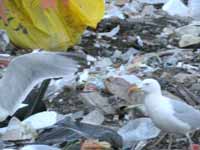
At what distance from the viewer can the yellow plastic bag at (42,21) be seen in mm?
5500

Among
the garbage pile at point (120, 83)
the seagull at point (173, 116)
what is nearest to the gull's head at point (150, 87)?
the seagull at point (173, 116)

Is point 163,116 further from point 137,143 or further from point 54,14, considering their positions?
point 54,14

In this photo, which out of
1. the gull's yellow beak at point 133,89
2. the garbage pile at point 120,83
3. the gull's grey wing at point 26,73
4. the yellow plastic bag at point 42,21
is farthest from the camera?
the yellow plastic bag at point 42,21

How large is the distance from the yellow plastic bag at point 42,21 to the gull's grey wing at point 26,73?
1.69 meters

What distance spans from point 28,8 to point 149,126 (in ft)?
6.09

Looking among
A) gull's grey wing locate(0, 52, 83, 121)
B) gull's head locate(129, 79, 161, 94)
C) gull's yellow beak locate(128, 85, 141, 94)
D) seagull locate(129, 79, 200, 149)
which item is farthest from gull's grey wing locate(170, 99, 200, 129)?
gull's grey wing locate(0, 52, 83, 121)

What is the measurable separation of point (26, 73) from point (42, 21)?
6.15 ft

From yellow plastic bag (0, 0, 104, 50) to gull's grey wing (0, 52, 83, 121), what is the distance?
5.54 ft

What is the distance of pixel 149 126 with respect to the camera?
3.94 meters

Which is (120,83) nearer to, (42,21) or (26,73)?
(26,73)

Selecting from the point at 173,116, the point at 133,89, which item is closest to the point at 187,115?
the point at 173,116

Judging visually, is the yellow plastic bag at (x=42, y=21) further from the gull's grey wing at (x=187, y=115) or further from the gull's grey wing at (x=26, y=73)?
the gull's grey wing at (x=187, y=115)

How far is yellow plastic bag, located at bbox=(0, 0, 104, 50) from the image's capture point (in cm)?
550

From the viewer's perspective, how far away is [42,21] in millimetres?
5539
